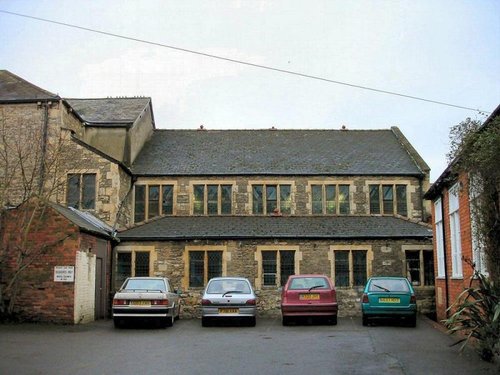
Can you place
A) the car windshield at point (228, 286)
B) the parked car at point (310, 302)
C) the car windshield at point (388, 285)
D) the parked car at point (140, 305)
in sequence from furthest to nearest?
the car windshield at point (228, 286), the parked car at point (310, 302), the car windshield at point (388, 285), the parked car at point (140, 305)

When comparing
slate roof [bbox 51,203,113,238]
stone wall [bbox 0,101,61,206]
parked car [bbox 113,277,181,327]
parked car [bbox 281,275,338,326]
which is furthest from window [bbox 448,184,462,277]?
stone wall [bbox 0,101,61,206]

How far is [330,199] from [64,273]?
14.0 meters

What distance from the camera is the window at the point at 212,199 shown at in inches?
1109

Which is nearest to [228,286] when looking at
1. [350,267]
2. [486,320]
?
[350,267]

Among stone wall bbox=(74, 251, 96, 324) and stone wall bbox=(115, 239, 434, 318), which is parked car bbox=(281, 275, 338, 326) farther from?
stone wall bbox=(74, 251, 96, 324)

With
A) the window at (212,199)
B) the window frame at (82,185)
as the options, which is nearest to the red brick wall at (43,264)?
the window frame at (82,185)

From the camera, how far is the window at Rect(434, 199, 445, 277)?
18070 millimetres

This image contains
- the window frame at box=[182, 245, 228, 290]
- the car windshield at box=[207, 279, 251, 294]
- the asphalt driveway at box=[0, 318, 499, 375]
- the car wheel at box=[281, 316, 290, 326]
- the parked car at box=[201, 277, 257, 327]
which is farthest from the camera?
the window frame at box=[182, 245, 228, 290]

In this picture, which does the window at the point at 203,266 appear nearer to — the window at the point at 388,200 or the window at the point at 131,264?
the window at the point at 131,264

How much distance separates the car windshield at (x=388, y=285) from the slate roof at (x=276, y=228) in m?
5.87

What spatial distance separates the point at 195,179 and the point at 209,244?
5162 millimetres

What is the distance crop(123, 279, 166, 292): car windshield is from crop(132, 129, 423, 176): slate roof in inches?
414

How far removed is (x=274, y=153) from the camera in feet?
100

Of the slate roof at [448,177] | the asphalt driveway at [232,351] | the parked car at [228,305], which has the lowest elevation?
the asphalt driveway at [232,351]
